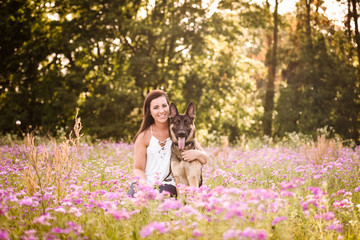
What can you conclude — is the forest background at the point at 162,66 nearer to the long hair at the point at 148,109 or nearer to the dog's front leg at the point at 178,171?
the long hair at the point at 148,109

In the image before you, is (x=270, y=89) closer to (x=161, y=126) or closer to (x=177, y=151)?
(x=161, y=126)

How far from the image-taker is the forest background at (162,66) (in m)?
14.9

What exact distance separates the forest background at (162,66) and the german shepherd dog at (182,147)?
10.1 metres

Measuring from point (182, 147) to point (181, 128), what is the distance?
0.26m

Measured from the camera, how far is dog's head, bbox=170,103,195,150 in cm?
464

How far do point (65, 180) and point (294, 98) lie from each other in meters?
12.6

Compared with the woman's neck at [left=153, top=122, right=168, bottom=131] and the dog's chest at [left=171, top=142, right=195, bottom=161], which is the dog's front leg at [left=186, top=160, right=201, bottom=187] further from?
the woman's neck at [left=153, top=122, right=168, bottom=131]

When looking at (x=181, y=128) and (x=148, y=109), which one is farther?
(x=148, y=109)

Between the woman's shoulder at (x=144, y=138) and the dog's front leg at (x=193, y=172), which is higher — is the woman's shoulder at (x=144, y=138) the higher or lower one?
the higher one

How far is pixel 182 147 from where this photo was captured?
Answer: 4617 mm

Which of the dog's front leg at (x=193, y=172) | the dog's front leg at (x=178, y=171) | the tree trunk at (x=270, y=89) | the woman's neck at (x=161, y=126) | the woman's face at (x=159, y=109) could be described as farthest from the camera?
the tree trunk at (x=270, y=89)

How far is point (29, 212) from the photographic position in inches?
153

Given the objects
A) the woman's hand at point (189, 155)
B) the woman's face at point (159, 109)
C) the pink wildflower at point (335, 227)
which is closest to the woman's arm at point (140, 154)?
the woman's face at point (159, 109)

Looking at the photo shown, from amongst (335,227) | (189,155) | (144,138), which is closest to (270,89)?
(144,138)
